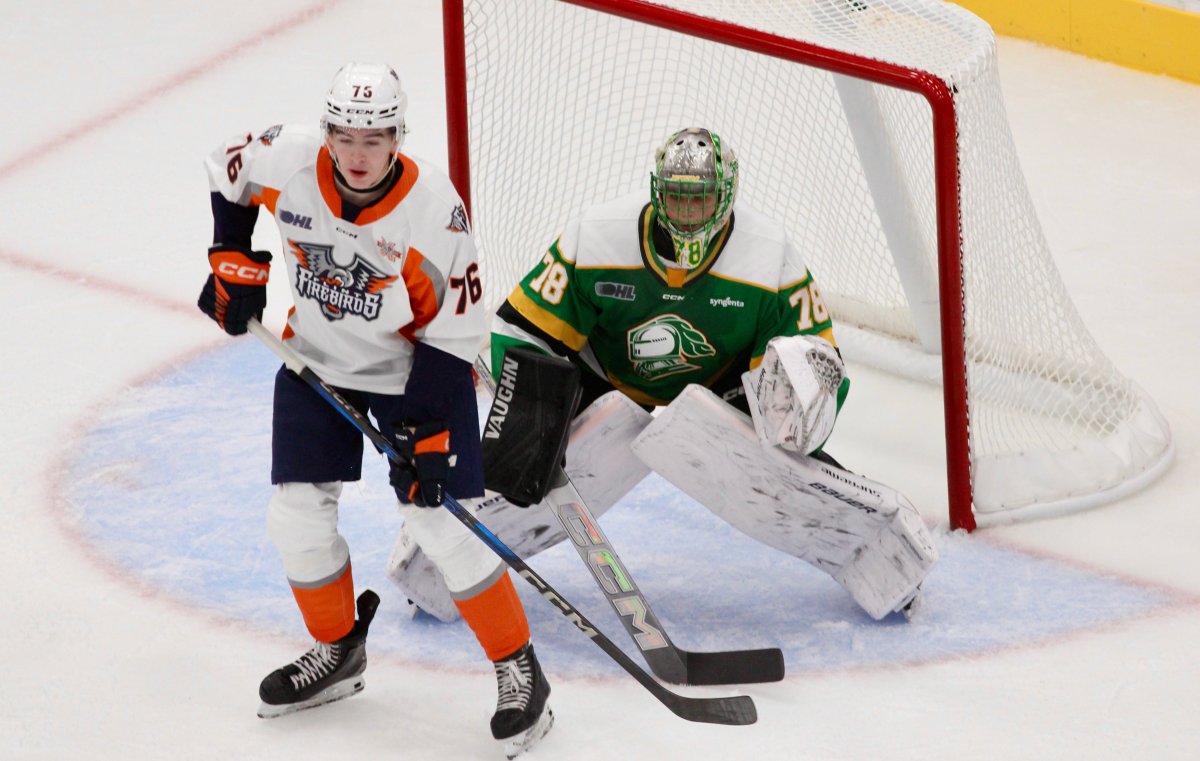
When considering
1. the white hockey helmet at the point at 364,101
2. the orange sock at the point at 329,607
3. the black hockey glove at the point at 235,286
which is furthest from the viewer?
the orange sock at the point at 329,607

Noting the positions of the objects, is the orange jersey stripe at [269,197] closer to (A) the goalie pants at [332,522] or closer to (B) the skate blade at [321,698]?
(A) the goalie pants at [332,522]

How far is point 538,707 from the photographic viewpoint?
297 cm

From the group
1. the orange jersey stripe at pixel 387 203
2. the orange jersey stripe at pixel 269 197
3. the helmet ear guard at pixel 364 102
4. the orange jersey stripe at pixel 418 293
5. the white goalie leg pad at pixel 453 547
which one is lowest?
the white goalie leg pad at pixel 453 547

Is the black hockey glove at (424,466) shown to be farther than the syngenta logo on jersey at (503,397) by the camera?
No

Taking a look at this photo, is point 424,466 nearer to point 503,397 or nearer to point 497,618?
point 497,618

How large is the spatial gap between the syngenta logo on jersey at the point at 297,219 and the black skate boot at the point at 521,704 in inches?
31.0

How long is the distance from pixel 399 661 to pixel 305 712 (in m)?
0.22

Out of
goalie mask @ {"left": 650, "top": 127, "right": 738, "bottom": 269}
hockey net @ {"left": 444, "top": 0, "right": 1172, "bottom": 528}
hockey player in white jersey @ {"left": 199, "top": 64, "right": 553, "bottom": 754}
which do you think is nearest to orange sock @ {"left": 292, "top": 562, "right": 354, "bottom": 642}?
hockey player in white jersey @ {"left": 199, "top": 64, "right": 553, "bottom": 754}

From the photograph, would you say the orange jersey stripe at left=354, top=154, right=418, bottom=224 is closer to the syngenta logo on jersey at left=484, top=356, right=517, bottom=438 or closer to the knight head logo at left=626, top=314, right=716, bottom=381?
the syngenta logo on jersey at left=484, top=356, right=517, bottom=438

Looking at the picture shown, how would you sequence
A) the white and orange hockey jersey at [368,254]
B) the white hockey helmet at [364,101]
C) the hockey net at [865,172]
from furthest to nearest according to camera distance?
the hockey net at [865,172] → the white and orange hockey jersey at [368,254] → the white hockey helmet at [364,101]

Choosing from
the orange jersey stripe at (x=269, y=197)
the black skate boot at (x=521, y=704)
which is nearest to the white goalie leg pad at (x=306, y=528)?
the black skate boot at (x=521, y=704)

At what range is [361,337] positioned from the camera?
2.85 m

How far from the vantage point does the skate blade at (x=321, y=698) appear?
10.0 ft

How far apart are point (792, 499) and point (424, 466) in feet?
2.51
